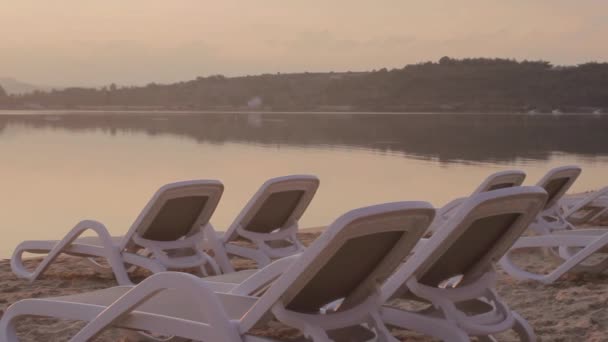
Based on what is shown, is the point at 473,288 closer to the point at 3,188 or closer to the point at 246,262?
the point at 246,262

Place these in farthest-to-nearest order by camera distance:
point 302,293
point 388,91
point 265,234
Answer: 1. point 388,91
2. point 265,234
3. point 302,293

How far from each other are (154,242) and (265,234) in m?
0.89

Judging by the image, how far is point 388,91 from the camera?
104m

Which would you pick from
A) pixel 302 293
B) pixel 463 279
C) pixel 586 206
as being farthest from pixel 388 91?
pixel 302 293

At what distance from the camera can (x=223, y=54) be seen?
4947 cm

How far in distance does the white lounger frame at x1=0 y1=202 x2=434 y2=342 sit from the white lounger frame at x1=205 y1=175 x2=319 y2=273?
2.49m

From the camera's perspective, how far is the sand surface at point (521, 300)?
16.1 feet

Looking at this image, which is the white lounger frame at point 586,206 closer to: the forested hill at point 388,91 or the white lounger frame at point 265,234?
the white lounger frame at point 265,234

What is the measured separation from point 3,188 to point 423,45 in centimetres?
4651

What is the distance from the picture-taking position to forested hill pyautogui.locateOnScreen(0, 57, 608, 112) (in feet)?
308

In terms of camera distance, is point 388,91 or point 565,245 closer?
point 565,245

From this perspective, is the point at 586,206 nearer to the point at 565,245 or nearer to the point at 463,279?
the point at 565,245

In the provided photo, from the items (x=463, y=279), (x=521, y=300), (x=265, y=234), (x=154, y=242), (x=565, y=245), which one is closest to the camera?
(x=463, y=279)

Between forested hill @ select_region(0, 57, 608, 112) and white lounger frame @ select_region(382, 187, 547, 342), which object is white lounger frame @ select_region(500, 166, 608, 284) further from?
forested hill @ select_region(0, 57, 608, 112)
